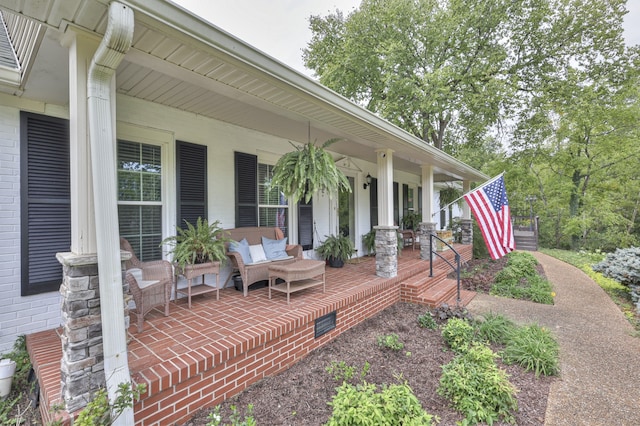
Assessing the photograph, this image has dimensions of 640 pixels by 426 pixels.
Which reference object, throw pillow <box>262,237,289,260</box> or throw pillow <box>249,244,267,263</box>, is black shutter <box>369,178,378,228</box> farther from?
throw pillow <box>249,244,267,263</box>

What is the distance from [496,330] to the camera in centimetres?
353

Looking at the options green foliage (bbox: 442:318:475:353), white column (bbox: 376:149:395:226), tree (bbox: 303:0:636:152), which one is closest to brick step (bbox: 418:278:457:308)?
green foliage (bbox: 442:318:475:353)

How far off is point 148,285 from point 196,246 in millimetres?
725

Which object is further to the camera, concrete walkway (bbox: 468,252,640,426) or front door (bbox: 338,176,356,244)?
front door (bbox: 338,176,356,244)

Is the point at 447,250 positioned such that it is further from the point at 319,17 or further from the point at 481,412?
the point at 319,17

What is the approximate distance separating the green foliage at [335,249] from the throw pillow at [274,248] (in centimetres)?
142

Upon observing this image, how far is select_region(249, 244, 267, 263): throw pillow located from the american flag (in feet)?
10.9

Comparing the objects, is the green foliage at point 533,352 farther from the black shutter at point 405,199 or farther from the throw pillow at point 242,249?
the black shutter at point 405,199

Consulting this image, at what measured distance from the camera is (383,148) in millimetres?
4672

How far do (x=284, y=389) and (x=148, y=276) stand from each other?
1.83 meters

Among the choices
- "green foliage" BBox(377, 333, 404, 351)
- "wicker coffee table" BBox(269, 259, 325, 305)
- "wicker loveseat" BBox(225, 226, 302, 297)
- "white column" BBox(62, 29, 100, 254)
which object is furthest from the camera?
"wicker loveseat" BBox(225, 226, 302, 297)

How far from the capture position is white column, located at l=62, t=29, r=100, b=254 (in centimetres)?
173

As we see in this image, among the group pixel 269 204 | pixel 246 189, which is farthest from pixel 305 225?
pixel 246 189

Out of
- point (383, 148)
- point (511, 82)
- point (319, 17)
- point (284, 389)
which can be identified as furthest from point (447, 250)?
point (319, 17)
